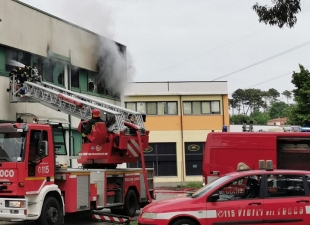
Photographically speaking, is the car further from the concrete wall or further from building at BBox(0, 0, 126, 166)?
the concrete wall

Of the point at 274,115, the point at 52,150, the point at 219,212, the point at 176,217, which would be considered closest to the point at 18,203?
the point at 52,150

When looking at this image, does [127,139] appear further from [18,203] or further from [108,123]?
[18,203]

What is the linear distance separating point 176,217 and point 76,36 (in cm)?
1515

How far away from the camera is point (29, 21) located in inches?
774

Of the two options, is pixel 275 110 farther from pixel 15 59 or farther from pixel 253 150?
pixel 253 150

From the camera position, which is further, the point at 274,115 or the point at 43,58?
the point at 274,115

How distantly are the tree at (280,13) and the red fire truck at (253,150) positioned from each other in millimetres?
4396

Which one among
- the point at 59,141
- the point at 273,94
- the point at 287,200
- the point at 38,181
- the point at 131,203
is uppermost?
the point at 273,94

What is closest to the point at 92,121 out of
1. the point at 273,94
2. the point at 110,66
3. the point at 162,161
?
the point at 110,66

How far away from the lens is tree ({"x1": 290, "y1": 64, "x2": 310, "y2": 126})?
37.0m

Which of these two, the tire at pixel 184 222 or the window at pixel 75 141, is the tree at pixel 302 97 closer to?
the window at pixel 75 141

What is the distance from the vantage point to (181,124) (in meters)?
42.4

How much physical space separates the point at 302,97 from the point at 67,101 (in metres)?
24.9

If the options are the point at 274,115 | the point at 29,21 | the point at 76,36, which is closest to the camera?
the point at 29,21
